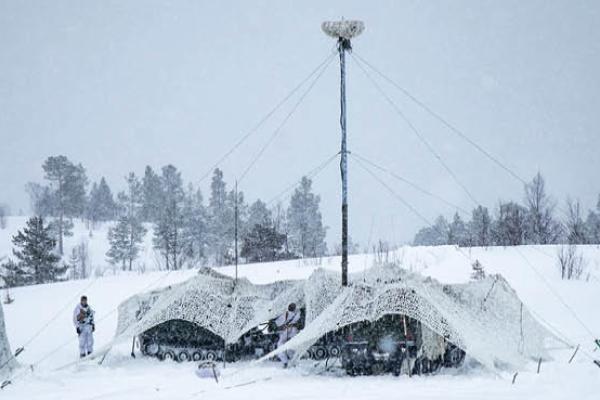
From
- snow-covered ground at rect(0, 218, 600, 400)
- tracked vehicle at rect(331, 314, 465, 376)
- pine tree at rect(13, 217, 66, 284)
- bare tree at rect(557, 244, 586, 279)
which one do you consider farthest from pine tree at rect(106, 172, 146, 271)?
tracked vehicle at rect(331, 314, 465, 376)

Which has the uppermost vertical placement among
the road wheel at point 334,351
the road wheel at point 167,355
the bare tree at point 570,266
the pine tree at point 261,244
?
the pine tree at point 261,244

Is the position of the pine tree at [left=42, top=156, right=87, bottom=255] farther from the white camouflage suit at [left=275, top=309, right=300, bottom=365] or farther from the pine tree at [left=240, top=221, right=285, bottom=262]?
the white camouflage suit at [left=275, top=309, right=300, bottom=365]

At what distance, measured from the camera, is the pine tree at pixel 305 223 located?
212 ft

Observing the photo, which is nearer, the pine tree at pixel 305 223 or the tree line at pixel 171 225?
the tree line at pixel 171 225

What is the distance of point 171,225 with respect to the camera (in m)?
63.8

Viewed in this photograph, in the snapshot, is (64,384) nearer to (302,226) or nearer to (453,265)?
(453,265)

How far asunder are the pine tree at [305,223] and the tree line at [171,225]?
0.12 m

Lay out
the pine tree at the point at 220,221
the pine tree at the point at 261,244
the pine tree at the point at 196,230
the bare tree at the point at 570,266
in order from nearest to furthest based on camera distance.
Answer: the bare tree at the point at 570,266, the pine tree at the point at 261,244, the pine tree at the point at 220,221, the pine tree at the point at 196,230

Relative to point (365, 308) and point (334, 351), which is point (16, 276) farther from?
point (365, 308)

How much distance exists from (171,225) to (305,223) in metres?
14.9

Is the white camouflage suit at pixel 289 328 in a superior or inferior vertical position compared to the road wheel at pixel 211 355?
superior

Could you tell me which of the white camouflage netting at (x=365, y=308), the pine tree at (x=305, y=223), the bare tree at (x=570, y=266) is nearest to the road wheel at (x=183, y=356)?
the white camouflage netting at (x=365, y=308)

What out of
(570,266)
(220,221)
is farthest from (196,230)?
(570,266)

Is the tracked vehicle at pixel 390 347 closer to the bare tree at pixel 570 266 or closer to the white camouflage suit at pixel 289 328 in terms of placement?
the white camouflage suit at pixel 289 328
